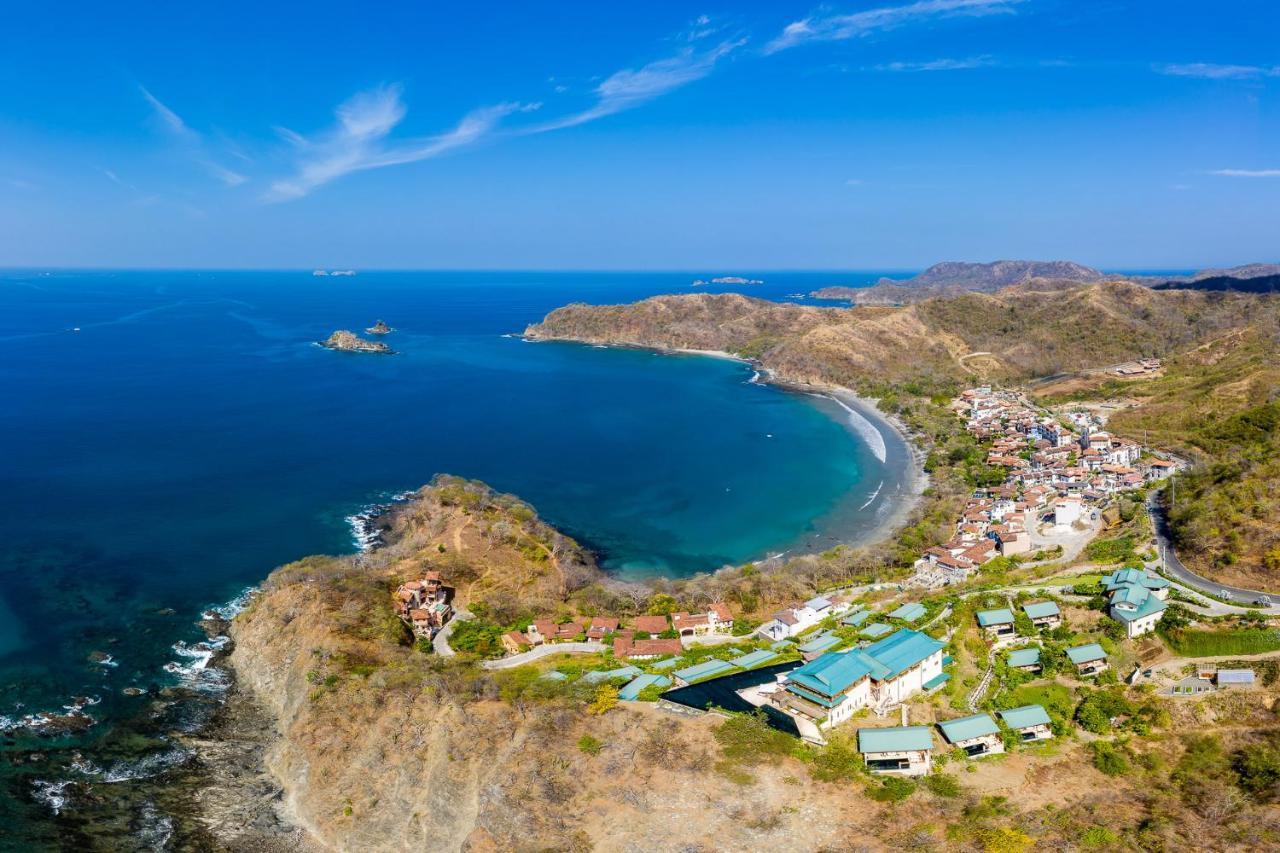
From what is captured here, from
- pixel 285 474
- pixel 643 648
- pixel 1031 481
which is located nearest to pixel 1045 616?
pixel 643 648

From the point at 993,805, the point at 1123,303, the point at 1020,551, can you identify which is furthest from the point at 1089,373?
the point at 993,805

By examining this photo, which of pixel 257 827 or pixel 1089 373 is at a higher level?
pixel 1089 373

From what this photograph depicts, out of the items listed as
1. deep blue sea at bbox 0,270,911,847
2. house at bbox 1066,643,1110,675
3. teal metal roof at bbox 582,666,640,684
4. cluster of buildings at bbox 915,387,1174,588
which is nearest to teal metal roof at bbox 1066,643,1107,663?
house at bbox 1066,643,1110,675

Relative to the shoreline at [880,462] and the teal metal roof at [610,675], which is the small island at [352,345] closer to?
the shoreline at [880,462]

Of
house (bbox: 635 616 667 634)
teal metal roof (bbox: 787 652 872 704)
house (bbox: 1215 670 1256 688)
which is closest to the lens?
teal metal roof (bbox: 787 652 872 704)

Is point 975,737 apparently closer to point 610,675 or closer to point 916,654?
point 916,654

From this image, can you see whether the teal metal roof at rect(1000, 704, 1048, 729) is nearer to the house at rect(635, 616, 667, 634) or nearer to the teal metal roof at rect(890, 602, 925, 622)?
the teal metal roof at rect(890, 602, 925, 622)

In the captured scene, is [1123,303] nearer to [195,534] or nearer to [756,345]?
[756,345]
